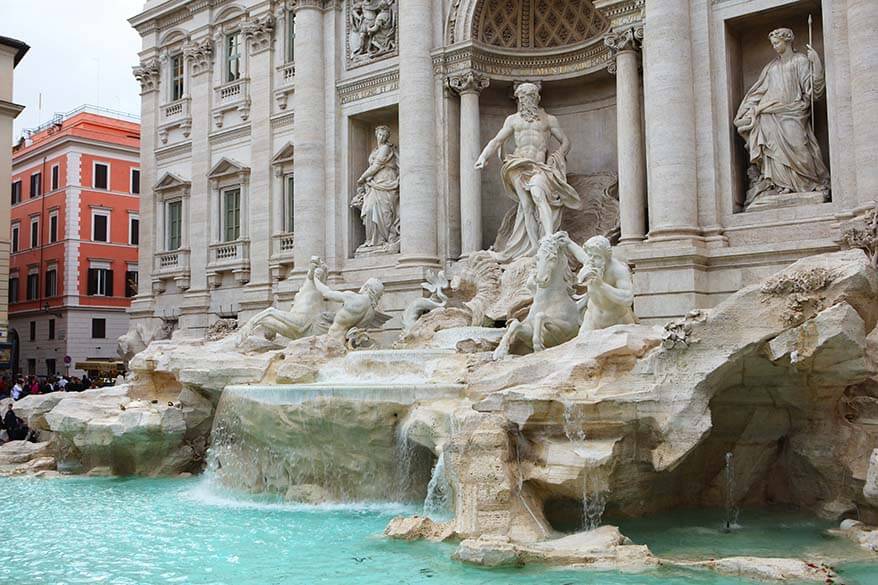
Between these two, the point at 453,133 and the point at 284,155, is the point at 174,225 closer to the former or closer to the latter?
the point at 284,155

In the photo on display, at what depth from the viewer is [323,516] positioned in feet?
34.3

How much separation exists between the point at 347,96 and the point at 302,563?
14118 millimetres

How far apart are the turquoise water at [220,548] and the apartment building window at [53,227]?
102 feet

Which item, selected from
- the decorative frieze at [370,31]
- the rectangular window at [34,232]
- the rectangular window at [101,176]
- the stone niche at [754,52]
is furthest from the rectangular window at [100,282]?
the stone niche at [754,52]

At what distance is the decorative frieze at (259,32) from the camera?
2292cm

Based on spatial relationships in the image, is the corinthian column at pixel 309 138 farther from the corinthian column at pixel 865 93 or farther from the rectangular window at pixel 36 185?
the rectangular window at pixel 36 185

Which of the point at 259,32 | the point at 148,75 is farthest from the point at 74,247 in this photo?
the point at 259,32

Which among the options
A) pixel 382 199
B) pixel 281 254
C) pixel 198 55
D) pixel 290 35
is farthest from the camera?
pixel 198 55

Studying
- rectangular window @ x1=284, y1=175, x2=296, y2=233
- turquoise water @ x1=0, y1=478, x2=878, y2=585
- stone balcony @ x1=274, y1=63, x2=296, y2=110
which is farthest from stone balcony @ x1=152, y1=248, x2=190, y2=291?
turquoise water @ x1=0, y1=478, x2=878, y2=585

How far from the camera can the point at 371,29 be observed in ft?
65.8

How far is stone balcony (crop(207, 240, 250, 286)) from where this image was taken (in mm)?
23203

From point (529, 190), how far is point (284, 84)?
874cm

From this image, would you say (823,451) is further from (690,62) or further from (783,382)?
(690,62)

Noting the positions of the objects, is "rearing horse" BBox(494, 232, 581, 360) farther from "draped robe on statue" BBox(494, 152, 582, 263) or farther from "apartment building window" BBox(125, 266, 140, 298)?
"apartment building window" BBox(125, 266, 140, 298)
